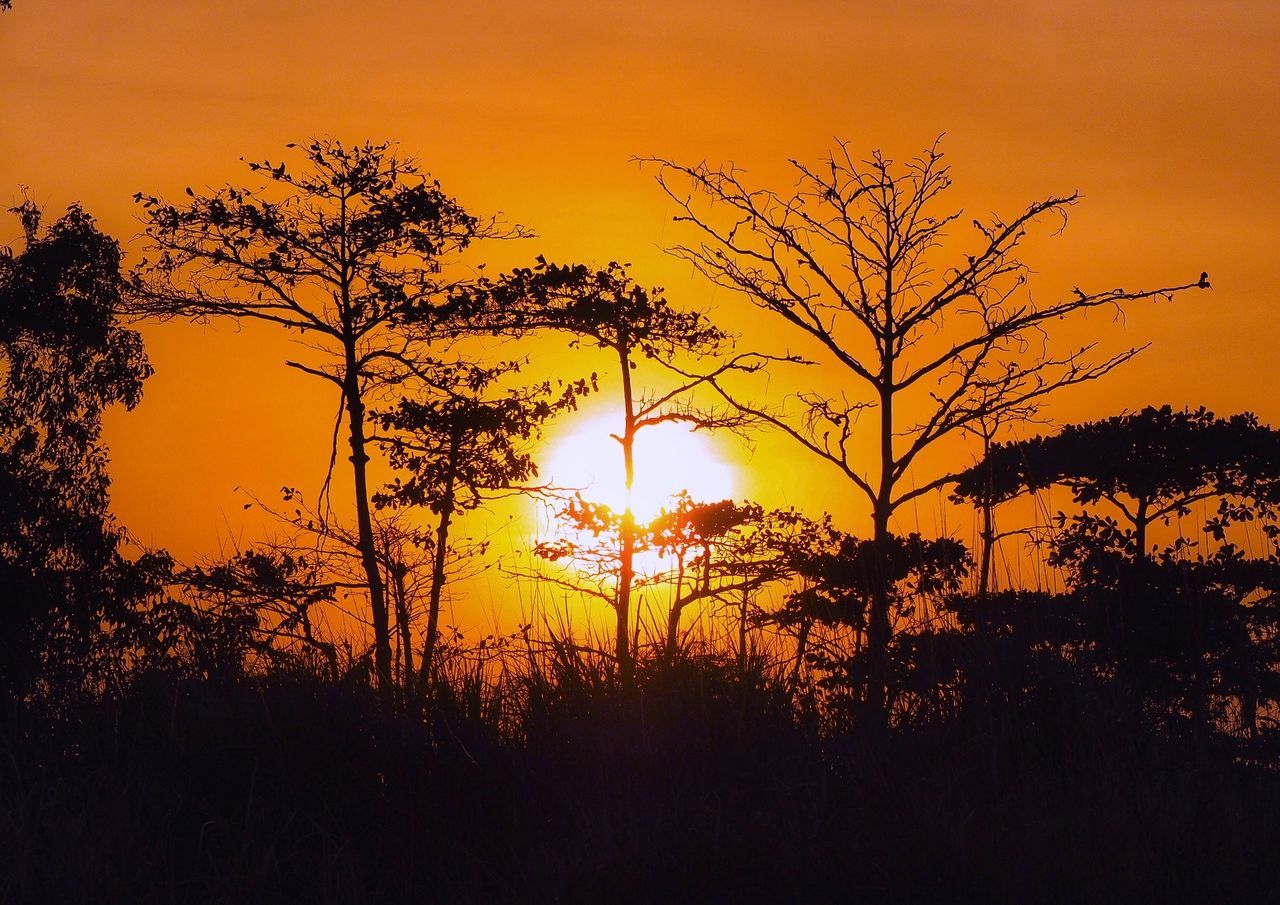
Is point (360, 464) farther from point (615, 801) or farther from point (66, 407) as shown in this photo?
point (615, 801)

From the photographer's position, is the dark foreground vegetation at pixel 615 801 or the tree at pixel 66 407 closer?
the dark foreground vegetation at pixel 615 801

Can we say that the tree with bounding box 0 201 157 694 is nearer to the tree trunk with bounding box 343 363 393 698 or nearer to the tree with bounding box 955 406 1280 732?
the tree trunk with bounding box 343 363 393 698

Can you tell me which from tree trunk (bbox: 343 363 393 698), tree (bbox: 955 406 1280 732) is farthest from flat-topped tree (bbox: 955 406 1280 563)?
tree trunk (bbox: 343 363 393 698)

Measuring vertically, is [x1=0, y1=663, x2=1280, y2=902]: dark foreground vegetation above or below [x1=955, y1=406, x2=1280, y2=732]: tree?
below

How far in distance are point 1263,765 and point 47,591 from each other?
64.4 ft

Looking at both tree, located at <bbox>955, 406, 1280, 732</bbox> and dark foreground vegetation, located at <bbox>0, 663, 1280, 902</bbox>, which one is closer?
dark foreground vegetation, located at <bbox>0, 663, 1280, 902</bbox>

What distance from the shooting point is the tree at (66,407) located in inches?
877

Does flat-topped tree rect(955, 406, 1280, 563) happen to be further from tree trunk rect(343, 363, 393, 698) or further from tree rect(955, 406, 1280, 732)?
tree trunk rect(343, 363, 393, 698)

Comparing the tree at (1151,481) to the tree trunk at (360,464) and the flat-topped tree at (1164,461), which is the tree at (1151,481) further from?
the tree trunk at (360,464)

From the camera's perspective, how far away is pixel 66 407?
23.7 metres

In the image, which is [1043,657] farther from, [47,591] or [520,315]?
[47,591]

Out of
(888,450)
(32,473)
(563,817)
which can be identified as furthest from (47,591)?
(563,817)

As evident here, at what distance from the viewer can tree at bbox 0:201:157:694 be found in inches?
877

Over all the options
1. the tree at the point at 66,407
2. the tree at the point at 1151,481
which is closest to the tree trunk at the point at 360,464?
the tree at the point at 66,407
